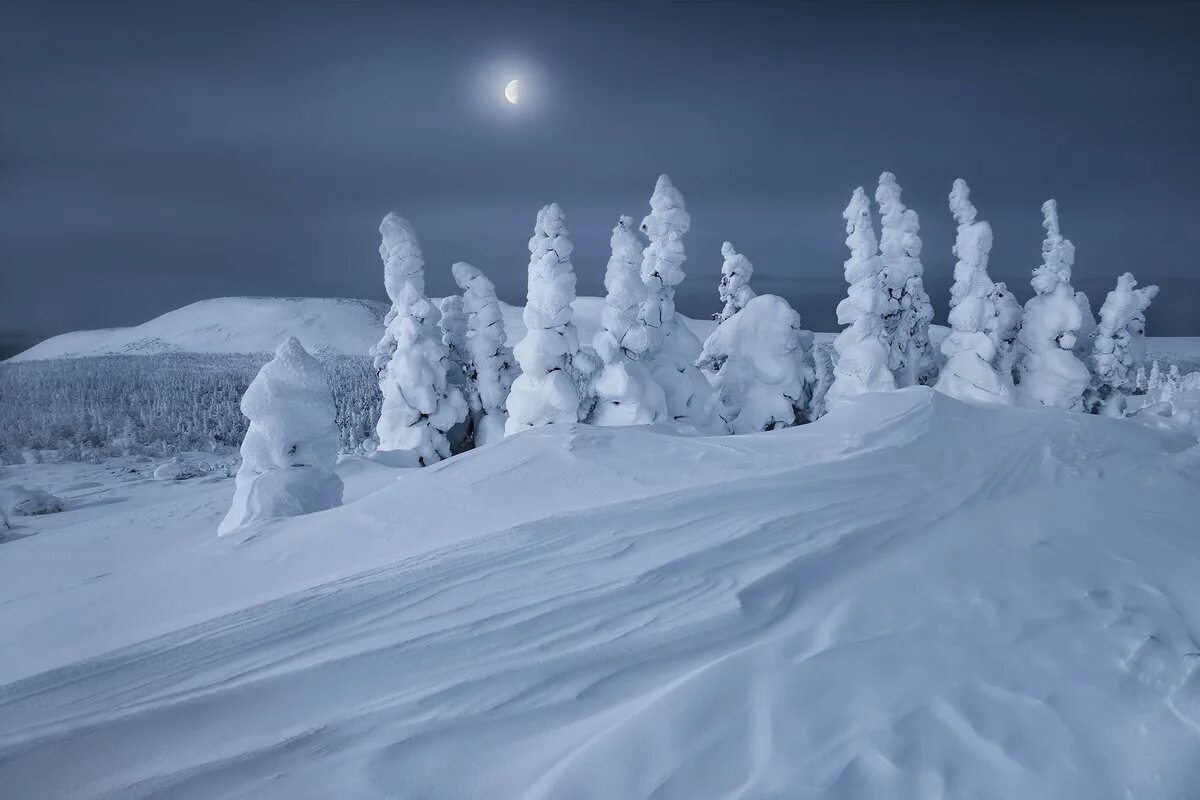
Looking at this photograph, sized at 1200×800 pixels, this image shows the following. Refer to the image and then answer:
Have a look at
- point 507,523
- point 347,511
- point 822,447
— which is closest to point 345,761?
point 507,523

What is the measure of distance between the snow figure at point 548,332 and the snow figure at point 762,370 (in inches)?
243

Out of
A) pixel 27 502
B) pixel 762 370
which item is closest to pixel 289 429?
pixel 27 502

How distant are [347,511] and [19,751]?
3.40 meters

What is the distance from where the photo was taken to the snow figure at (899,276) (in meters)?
22.5

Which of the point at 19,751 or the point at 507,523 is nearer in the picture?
the point at 19,751

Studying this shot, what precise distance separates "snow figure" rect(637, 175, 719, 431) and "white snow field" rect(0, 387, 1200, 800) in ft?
39.2

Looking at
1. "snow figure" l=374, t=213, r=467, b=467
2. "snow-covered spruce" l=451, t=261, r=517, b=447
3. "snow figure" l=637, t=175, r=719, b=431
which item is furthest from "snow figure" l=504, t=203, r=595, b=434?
"snow-covered spruce" l=451, t=261, r=517, b=447

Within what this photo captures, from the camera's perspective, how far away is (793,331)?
20.8m

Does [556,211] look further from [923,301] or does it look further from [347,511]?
[923,301]

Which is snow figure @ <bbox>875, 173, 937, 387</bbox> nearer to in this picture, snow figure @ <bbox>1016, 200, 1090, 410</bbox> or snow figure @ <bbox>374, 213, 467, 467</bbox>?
snow figure @ <bbox>1016, 200, 1090, 410</bbox>

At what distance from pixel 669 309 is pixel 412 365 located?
24.6 ft

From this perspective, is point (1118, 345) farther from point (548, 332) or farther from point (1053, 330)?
point (548, 332)

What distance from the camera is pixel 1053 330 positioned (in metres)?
23.1

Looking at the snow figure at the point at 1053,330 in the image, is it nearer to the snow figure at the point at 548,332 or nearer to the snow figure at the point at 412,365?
the snow figure at the point at 548,332
